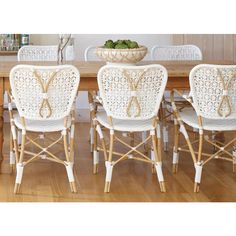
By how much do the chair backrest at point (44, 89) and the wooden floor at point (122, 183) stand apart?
0.53 metres

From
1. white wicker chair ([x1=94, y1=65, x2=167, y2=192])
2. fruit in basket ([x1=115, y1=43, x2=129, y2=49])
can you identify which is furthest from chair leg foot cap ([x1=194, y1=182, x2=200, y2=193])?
fruit in basket ([x1=115, y1=43, x2=129, y2=49])

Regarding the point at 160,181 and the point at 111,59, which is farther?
the point at 111,59

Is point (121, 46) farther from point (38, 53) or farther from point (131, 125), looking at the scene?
point (38, 53)

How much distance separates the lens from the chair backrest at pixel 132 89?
10.5 feet

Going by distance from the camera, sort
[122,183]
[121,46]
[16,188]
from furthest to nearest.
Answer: [121,46] < [122,183] < [16,188]

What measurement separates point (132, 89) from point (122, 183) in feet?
2.45

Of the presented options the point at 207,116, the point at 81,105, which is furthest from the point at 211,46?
the point at 207,116

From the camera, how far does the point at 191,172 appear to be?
12.8 feet

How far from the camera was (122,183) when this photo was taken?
3611mm

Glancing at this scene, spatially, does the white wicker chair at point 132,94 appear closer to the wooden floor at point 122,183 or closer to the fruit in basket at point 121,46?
the wooden floor at point 122,183

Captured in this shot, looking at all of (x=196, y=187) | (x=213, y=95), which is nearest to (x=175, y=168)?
(x=196, y=187)

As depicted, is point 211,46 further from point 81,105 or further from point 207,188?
point 207,188
